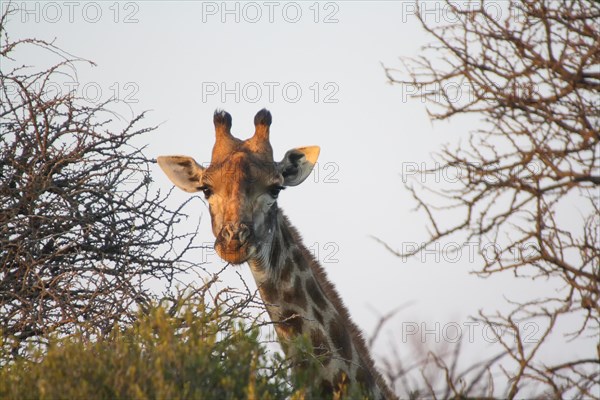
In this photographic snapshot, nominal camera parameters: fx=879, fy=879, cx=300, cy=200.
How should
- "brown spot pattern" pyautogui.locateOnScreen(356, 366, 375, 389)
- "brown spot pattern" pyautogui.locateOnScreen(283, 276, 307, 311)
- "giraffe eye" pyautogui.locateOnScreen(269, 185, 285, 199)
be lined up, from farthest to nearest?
"giraffe eye" pyautogui.locateOnScreen(269, 185, 285, 199) → "brown spot pattern" pyautogui.locateOnScreen(283, 276, 307, 311) → "brown spot pattern" pyautogui.locateOnScreen(356, 366, 375, 389)

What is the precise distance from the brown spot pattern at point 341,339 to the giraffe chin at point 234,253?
104cm

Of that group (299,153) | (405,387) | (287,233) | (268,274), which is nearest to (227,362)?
(405,387)

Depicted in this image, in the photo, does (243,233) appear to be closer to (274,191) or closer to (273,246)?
(273,246)

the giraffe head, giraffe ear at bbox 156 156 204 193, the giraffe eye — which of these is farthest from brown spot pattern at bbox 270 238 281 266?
giraffe ear at bbox 156 156 204 193

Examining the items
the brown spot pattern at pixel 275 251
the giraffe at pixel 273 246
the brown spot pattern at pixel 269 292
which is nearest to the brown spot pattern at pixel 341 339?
the giraffe at pixel 273 246

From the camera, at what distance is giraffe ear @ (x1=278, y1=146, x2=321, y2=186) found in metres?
8.45

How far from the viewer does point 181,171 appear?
334 inches

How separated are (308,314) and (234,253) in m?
0.91

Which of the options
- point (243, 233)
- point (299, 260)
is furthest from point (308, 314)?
point (243, 233)

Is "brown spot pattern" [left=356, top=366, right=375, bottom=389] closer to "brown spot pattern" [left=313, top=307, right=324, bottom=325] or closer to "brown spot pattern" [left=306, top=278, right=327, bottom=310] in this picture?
"brown spot pattern" [left=313, top=307, right=324, bottom=325]

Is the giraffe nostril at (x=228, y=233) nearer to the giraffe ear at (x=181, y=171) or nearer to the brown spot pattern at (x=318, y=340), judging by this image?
the brown spot pattern at (x=318, y=340)

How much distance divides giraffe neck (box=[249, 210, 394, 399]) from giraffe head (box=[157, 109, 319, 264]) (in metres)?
0.21

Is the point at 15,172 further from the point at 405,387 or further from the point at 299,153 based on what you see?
the point at 405,387

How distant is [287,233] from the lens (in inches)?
320
